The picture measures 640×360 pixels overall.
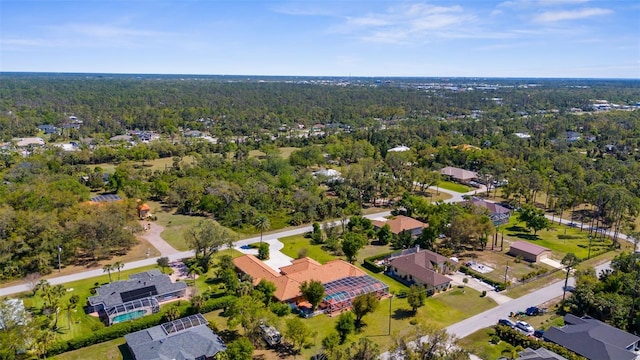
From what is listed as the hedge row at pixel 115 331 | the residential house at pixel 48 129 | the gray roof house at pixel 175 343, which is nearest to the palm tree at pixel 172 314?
the hedge row at pixel 115 331

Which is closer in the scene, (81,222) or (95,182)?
(81,222)

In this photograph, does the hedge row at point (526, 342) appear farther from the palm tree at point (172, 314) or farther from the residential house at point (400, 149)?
the residential house at point (400, 149)

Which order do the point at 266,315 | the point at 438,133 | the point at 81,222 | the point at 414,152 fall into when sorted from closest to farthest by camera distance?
1. the point at 266,315
2. the point at 81,222
3. the point at 414,152
4. the point at 438,133

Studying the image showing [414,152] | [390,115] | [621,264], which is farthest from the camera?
[390,115]

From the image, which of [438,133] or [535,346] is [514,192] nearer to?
[535,346]

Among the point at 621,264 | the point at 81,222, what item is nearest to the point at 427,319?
the point at 621,264

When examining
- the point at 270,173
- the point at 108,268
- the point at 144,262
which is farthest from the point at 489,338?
the point at 270,173

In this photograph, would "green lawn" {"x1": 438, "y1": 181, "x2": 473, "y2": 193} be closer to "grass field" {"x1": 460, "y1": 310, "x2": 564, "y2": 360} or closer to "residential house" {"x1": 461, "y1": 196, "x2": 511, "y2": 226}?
"residential house" {"x1": 461, "y1": 196, "x2": 511, "y2": 226}
